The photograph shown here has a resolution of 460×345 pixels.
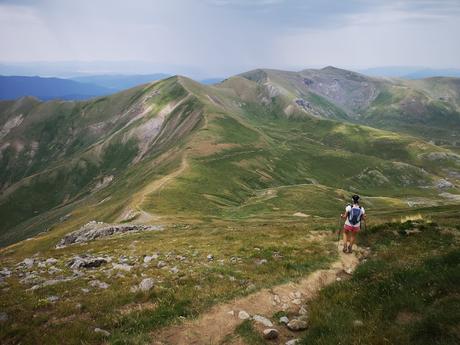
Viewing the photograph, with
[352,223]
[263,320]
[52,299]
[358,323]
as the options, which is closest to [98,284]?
[52,299]

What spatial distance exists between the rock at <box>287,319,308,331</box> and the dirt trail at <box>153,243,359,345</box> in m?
1.53

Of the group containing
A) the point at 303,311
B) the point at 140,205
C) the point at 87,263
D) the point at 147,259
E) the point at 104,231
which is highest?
the point at 303,311

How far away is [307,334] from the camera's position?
42.0 ft

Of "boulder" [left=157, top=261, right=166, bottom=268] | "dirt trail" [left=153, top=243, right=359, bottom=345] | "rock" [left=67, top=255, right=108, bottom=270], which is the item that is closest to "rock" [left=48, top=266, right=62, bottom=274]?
"rock" [left=67, top=255, right=108, bottom=270]

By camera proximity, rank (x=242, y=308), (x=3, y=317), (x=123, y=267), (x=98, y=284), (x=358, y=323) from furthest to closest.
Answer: (x=123, y=267), (x=98, y=284), (x=3, y=317), (x=242, y=308), (x=358, y=323)

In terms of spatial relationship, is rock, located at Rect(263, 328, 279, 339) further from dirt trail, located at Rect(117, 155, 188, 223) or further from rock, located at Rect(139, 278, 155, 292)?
dirt trail, located at Rect(117, 155, 188, 223)

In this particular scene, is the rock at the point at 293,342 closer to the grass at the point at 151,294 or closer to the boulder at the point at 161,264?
the grass at the point at 151,294

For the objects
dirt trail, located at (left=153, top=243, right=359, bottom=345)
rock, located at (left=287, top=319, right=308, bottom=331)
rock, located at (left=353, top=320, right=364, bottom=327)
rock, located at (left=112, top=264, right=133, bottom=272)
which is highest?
rock, located at (left=353, top=320, right=364, bottom=327)

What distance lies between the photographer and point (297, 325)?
1418cm

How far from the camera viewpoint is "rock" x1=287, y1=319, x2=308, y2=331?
14117 mm

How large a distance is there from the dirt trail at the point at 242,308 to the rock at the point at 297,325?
153 centimetres

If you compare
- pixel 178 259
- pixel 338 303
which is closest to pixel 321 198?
pixel 178 259

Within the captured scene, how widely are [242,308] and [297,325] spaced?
283cm

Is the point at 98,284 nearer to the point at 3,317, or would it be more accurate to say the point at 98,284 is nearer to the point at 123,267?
the point at 123,267
